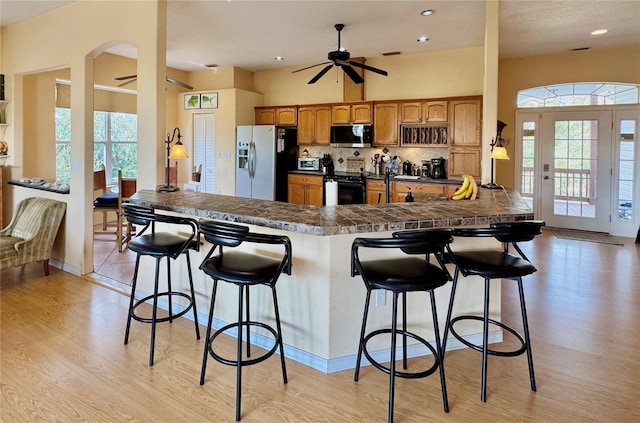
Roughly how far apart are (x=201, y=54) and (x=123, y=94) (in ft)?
5.30

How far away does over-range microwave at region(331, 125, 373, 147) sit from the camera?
7160 mm

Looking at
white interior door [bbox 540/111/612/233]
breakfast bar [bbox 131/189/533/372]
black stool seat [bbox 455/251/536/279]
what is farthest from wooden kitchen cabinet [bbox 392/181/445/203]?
black stool seat [bbox 455/251/536/279]

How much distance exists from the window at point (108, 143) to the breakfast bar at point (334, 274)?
4.98 meters

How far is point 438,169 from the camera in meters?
6.73

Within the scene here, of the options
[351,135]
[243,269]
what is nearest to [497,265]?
[243,269]

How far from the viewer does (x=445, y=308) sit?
110 inches

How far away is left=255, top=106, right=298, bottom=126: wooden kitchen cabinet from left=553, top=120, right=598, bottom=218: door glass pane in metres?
4.55

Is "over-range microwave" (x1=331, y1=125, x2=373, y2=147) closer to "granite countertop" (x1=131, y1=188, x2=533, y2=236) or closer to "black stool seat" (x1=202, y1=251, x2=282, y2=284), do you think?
"granite countertop" (x1=131, y1=188, x2=533, y2=236)

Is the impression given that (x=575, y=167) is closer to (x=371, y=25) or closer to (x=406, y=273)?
(x=371, y=25)

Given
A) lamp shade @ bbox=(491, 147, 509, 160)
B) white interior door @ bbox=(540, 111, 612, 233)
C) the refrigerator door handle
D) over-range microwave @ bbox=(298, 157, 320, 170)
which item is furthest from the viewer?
over-range microwave @ bbox=(298, 157, 320, 170)

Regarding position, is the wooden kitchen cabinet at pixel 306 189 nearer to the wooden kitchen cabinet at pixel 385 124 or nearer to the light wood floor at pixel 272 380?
the wooden kitchen cabinet at pixel 385 124

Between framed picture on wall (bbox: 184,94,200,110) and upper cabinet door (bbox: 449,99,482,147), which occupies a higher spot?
framed picture on wall (bbox: 184,94,200,110)

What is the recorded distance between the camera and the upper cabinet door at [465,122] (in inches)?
248

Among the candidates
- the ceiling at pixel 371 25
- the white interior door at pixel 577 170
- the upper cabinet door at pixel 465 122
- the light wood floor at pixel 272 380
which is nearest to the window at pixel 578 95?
the white interior door at pixel 577 170
